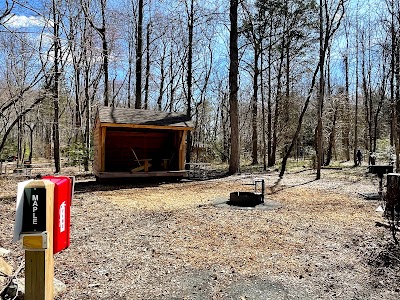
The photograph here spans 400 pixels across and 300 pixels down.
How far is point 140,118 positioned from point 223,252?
895 cm

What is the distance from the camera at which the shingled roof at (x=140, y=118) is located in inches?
461

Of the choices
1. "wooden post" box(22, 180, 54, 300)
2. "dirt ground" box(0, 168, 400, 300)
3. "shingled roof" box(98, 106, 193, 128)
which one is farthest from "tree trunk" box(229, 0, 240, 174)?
"wooden post" box(22, 180, 54, 300)

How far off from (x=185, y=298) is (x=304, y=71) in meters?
21.8

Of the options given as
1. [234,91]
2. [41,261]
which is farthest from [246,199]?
[234,91]

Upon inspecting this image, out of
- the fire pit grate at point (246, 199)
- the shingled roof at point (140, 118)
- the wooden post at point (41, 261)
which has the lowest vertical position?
the fire pit grate at point (246, 199)

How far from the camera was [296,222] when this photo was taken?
6039 millimetres

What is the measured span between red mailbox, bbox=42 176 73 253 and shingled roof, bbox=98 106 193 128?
9315 mm

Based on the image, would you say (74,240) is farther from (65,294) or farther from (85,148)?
(85,148)

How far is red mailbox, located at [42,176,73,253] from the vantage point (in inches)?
86.4

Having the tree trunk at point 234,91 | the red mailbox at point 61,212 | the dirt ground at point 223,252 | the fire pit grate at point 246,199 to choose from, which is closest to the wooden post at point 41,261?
the red mailbox at point 61,212

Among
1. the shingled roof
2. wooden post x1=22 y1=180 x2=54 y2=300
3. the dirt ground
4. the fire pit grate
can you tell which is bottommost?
the dirt ground

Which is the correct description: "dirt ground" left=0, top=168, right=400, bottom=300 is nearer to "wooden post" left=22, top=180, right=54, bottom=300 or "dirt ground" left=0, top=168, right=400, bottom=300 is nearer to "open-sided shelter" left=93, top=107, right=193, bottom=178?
"wooden post" left=22, top=180, right=54, bottom=300

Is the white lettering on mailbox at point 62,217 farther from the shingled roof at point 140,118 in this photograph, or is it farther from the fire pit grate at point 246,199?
the shingled roof at point 140,118

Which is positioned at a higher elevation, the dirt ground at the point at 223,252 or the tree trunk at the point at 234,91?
the tree trunk at the point at 234,91
